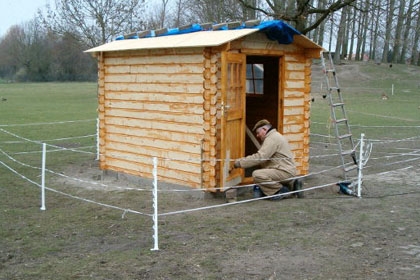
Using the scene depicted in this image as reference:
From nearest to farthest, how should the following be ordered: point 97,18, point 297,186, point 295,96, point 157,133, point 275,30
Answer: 1. point 275,30
2. point 297,186
3. point 157,133
4. point 295,96
5. point 97,18

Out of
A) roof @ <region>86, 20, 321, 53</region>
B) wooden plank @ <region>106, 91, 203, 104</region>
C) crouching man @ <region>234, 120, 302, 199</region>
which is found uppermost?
roof @ <region>86, 20, 321, 53</region>

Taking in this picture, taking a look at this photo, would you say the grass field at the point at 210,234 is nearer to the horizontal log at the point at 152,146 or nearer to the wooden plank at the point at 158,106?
the horizontal log at the point at 152,146

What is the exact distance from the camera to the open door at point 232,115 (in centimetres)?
867

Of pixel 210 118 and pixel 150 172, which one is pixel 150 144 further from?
pixel 210 118

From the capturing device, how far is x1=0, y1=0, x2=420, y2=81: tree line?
19719mm

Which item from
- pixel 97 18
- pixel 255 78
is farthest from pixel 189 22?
pixel 255 78

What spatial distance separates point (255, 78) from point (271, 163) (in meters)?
2.90

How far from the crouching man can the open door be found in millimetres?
463

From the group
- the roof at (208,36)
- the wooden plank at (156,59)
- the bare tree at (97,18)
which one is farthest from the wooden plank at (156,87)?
the bare tree at (97,18)

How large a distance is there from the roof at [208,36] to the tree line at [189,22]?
22.8 ft

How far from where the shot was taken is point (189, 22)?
3634 centimetres

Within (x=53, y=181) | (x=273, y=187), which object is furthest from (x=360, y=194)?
(x=53, y=181)

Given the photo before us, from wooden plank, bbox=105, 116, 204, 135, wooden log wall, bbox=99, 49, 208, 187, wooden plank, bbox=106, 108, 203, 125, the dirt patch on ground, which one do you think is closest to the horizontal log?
wooden log wall, bbox=99, 49, 208, 187

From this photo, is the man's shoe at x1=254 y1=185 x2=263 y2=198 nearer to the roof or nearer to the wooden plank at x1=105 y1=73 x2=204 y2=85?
the wooden plank at x1=105 y1=73 x2=204 y2=85
